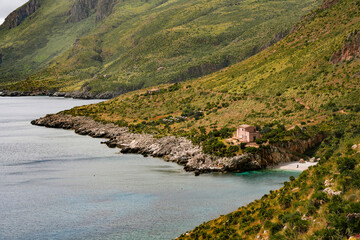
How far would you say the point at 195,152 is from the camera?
99500mm

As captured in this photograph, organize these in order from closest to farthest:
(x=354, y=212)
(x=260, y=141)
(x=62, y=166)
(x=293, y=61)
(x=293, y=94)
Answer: (x=354, y=212), (x=260, y=141), (x=62, y=166), (x=293, y=94), (x=293, y=61)

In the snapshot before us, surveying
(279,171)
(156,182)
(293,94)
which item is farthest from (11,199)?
(293,94)

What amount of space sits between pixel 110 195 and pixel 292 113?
57.3 meters

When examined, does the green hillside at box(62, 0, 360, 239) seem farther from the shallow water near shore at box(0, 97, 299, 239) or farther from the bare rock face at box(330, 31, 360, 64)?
the shallow water near shore at box(0, 97, 299, 239)

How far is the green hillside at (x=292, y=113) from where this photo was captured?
4179 cm

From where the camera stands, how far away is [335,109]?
354 ft

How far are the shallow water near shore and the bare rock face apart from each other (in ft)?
182

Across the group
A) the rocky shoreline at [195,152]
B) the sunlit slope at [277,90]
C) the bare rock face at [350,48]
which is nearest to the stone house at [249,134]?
the rocky shoreline at [195,152]

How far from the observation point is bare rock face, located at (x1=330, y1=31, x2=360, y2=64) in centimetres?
12544

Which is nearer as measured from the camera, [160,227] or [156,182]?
[160,227]

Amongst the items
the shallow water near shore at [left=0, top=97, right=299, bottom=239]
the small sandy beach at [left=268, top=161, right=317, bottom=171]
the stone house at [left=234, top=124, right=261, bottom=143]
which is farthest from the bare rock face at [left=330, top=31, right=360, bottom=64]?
the shallow water near shore at [left=0, top=97, right=299, bottom=239]

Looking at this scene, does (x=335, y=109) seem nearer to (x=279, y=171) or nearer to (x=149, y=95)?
(x=279, y=171)

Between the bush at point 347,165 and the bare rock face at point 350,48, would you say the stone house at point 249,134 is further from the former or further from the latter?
the bush at point 347,165

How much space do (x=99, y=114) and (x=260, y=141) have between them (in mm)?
Answer: 87067
